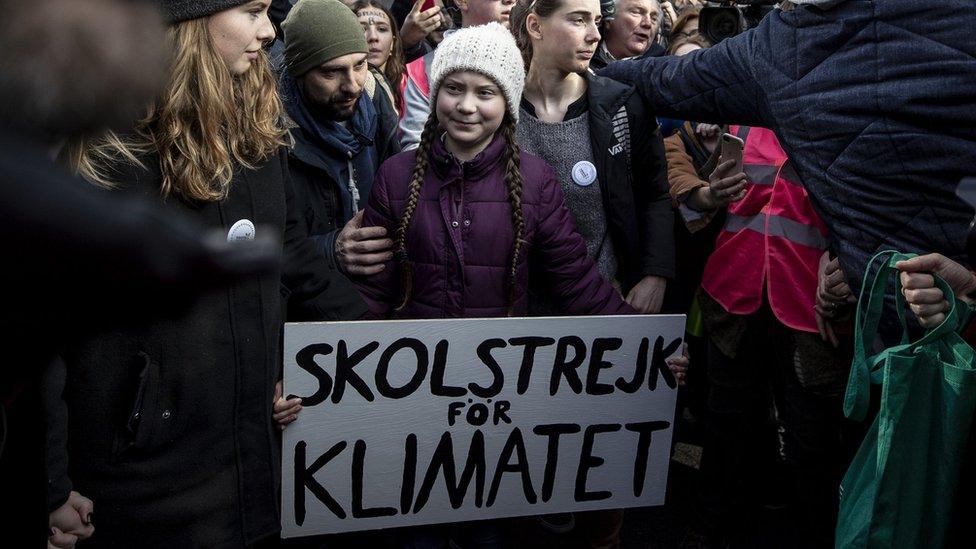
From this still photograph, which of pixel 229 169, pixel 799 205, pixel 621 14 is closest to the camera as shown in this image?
pixel 229 169

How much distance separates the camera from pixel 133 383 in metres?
2.02

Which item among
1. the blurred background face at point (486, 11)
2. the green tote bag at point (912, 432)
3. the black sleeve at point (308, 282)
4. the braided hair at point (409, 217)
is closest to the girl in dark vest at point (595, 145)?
the braided hair at point (409, 217)

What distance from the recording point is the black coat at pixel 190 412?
2.02 m

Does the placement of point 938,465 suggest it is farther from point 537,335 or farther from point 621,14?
point 621,14

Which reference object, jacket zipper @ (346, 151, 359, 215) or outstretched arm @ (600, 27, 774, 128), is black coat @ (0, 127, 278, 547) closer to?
outstretched arm @ (600, 27, 774, 128)

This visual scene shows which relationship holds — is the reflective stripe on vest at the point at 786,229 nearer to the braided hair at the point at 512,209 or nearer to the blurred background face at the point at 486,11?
the braided hair at the point at 512,209

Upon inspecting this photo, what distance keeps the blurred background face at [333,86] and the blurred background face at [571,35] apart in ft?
2.24

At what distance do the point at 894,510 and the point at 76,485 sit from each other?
1.95 metres

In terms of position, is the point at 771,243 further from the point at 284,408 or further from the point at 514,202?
the point at 284,408

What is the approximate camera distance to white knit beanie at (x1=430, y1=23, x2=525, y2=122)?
2.99 m

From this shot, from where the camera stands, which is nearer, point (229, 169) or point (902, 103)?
point (229, 169)

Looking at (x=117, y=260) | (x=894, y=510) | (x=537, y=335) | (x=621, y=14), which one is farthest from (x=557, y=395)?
(x=621, y=14)

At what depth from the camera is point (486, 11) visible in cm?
445

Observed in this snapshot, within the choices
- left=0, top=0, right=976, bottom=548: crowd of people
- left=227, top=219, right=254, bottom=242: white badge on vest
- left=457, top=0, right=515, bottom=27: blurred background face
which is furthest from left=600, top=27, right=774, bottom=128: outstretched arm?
left=227, top=219, right=254, bottom=242: white badge on vest
